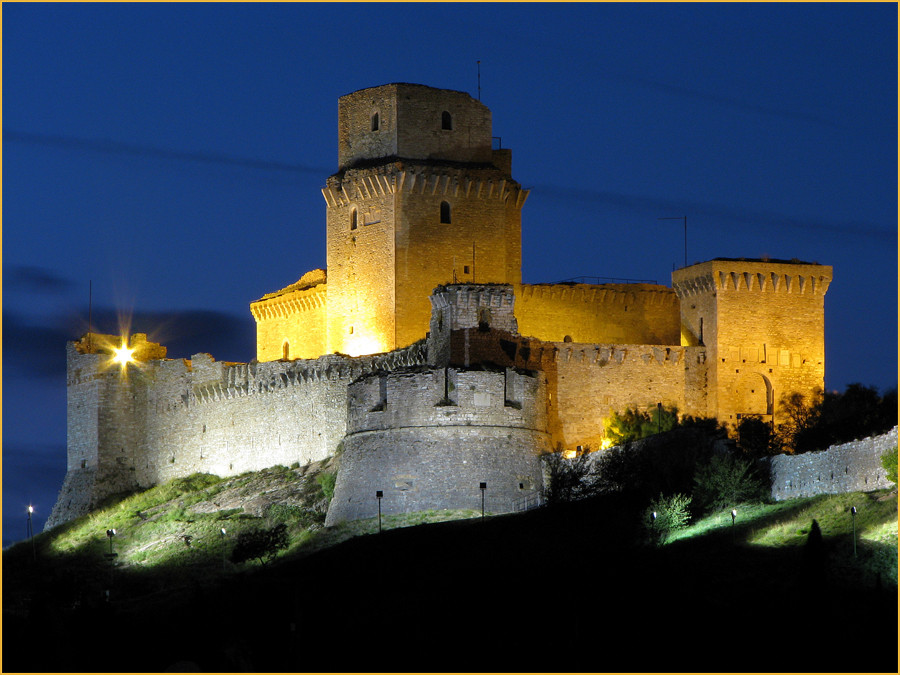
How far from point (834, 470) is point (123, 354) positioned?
119 feet

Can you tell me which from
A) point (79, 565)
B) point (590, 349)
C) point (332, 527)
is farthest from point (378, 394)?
point (79, 565)

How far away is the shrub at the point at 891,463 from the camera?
153ft

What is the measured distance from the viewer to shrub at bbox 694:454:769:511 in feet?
171

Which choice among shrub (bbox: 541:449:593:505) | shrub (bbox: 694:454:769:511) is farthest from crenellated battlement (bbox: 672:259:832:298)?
shrub (bbox: 694:454:769:511)

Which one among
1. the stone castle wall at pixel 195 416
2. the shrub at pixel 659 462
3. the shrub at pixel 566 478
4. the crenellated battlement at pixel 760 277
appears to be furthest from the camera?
the stone castle wall at pixel 195 416

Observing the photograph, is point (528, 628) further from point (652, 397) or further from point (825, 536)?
point (652, 397)

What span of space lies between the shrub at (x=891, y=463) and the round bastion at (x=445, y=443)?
45.6ft

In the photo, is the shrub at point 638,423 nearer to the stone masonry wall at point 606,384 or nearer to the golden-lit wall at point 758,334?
the stone masonry wall at point 606,384

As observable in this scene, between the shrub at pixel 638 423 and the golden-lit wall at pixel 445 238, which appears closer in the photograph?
the shrub at pixel 638 423

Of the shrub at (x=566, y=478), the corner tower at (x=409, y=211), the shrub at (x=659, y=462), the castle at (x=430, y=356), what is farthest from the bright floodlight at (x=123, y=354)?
the shrub at (x=659, y=462)

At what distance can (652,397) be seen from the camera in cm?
6500

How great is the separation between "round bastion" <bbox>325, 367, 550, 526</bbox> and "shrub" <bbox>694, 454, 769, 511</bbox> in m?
6.97

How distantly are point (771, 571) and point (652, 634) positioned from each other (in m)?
3.90

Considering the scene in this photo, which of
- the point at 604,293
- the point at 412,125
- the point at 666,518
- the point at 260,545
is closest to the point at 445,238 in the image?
the point at 412,125
